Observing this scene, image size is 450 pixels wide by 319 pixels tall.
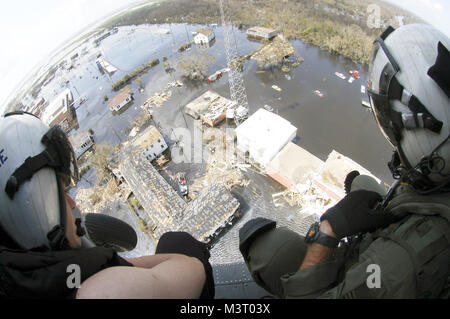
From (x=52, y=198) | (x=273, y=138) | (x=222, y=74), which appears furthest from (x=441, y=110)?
(x=222, y=74)

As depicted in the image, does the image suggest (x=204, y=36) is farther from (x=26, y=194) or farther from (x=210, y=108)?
(x=26, y=194)

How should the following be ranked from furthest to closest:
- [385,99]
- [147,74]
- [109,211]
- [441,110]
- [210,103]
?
[147,74], [210,103], [109,211], [385,99], [441,110]

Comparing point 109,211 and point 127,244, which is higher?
point 127,244

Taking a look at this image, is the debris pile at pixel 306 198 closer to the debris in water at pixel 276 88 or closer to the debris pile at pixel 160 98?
the debris in water at pixel 276 88

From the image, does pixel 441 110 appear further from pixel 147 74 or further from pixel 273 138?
pixel 147 74

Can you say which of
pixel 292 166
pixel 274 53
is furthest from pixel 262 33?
pixel 292 166

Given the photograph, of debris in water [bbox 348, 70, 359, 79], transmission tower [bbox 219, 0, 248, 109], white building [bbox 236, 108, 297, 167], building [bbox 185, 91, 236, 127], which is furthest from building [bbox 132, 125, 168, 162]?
debris in water [bbox 348, 70, 359, 79]

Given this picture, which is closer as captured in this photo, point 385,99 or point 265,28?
point 385,99
